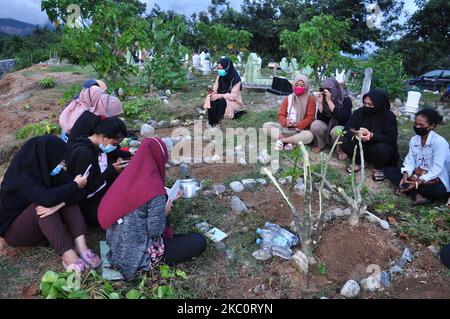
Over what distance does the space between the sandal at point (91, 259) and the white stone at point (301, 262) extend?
1471mm

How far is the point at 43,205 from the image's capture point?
2.56m

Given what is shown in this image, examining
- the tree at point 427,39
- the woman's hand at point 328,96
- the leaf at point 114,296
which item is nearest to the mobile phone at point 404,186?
the woman's hand at point 328,96

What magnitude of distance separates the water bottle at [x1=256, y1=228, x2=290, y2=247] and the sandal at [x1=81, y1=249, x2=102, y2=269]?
4.28 ft

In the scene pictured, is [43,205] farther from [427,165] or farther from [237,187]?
[427,165]

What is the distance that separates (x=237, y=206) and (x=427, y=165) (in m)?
2.17

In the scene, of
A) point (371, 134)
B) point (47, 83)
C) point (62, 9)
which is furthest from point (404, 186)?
A: point (47, 83)

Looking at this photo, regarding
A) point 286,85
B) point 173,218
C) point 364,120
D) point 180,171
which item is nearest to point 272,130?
point 364,120

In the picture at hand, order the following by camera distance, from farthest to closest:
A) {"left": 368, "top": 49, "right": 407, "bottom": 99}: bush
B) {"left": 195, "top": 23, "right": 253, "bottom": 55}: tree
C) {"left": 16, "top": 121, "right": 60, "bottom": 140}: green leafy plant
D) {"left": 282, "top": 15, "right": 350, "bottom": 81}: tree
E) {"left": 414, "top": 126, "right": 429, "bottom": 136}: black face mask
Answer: {"left": 195, "top": 23, "right": 253, "bottom": 55}: tree → {"left": 368, "top": 49, "right": 407, "bottom": 99}: bush → {"left": 282, "top": 15, "right": 350, "bottom": 81}: tree → {"left": 16, "top": 121, "right": 60, "bottom": 140}: green leafy plant → {"left": 414, "top": 126, "right": 429, "bottom": 136}: black face mask

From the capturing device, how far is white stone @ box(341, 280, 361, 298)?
2340 millimetres

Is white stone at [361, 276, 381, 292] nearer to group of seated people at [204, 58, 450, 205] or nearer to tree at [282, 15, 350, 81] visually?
group of seated people at [204, 58, 450, 205]

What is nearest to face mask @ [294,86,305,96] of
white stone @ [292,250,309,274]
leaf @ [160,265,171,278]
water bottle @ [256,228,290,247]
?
water bottle @ [256,228,290,247]

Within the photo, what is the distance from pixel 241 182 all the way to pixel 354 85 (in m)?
6.04

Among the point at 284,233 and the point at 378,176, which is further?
the point at 378,176

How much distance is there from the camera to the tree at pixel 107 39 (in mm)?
6312
